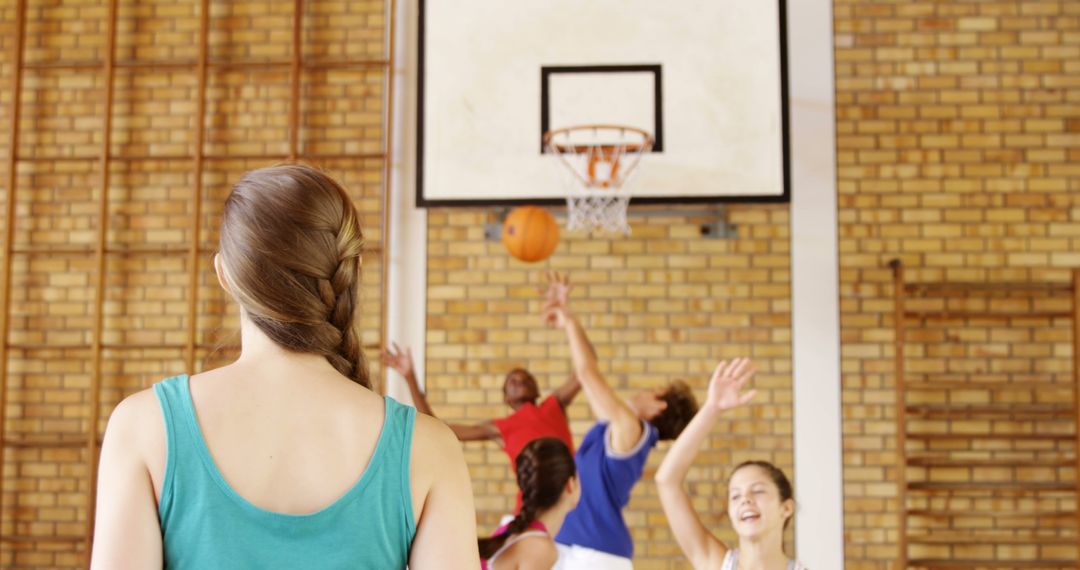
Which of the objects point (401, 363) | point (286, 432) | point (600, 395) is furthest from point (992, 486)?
point (286, 432)

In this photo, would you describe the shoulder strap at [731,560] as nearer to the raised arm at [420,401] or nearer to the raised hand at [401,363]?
the raised arm at [420,401]

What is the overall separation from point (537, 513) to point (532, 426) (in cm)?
147

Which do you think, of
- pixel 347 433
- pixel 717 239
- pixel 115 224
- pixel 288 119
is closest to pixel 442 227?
pixel 288 119

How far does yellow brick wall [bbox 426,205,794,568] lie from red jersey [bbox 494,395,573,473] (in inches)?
30.9

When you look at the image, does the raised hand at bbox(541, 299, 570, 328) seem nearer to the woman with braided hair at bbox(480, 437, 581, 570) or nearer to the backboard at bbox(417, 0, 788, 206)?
the woman with braided hair at bbox(480, 437, 581, 570)

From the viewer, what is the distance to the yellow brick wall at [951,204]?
5039 millimetres

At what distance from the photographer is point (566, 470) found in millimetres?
2930

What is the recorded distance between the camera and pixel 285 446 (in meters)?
1.03

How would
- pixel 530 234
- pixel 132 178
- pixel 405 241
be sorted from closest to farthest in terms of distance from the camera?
pixel 530 234 < pixel 405 241 < pixel 132 178

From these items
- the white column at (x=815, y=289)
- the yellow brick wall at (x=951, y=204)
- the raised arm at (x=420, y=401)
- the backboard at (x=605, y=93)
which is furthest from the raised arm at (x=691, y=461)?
the yellow brick wall at (x=951, y=204)

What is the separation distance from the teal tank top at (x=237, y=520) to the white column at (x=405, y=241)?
4.18 m

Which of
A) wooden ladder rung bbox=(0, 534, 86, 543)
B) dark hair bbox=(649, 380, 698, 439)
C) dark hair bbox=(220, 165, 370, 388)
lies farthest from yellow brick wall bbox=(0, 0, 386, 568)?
dark hair bbox=(220, 165, 370, 388)

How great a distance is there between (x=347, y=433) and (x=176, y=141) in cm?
484

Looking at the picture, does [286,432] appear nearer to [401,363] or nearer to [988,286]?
[401,363]
